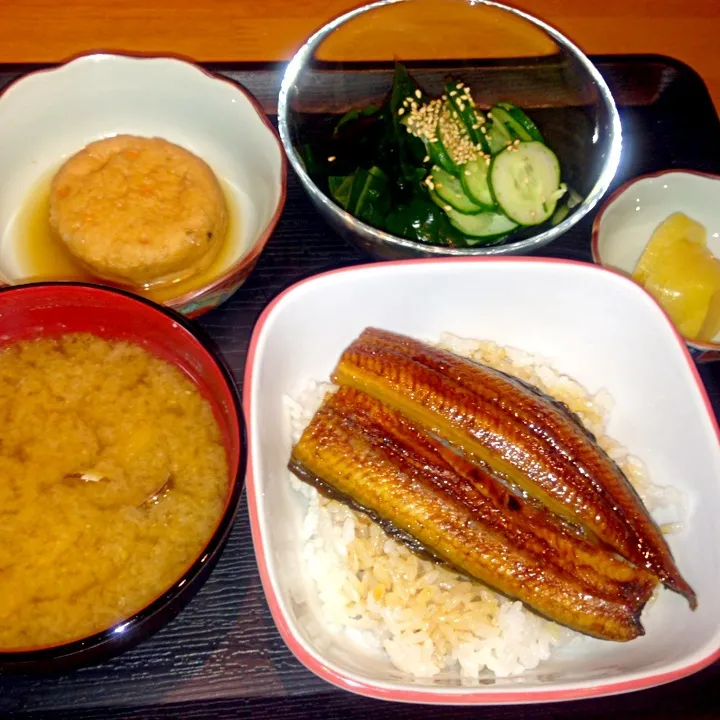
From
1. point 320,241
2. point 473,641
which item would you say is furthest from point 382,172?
point 473,641

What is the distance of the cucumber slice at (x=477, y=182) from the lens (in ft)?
6.08

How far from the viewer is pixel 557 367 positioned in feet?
5.92

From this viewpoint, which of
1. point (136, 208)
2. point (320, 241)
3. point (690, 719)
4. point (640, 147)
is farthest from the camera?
point (640, 147)

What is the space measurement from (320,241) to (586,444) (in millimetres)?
857

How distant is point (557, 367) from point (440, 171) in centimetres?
57

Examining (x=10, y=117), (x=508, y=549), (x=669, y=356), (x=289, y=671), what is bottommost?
(x=289, y=671)

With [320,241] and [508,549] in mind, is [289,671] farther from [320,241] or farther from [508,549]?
[320,241]

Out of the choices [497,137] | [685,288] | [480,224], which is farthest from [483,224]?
[685,288]

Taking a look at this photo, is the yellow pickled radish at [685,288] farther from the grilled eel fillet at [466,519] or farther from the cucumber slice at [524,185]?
the grilled eel fillet at [466,519]

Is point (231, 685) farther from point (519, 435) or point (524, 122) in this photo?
point (524, 122)

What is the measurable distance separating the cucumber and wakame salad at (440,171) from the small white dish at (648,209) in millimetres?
118

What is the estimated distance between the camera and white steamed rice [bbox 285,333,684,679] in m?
1.43

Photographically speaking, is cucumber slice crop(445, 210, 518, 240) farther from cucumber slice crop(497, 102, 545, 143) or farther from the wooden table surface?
the wooden table surface

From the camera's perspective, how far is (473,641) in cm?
145
